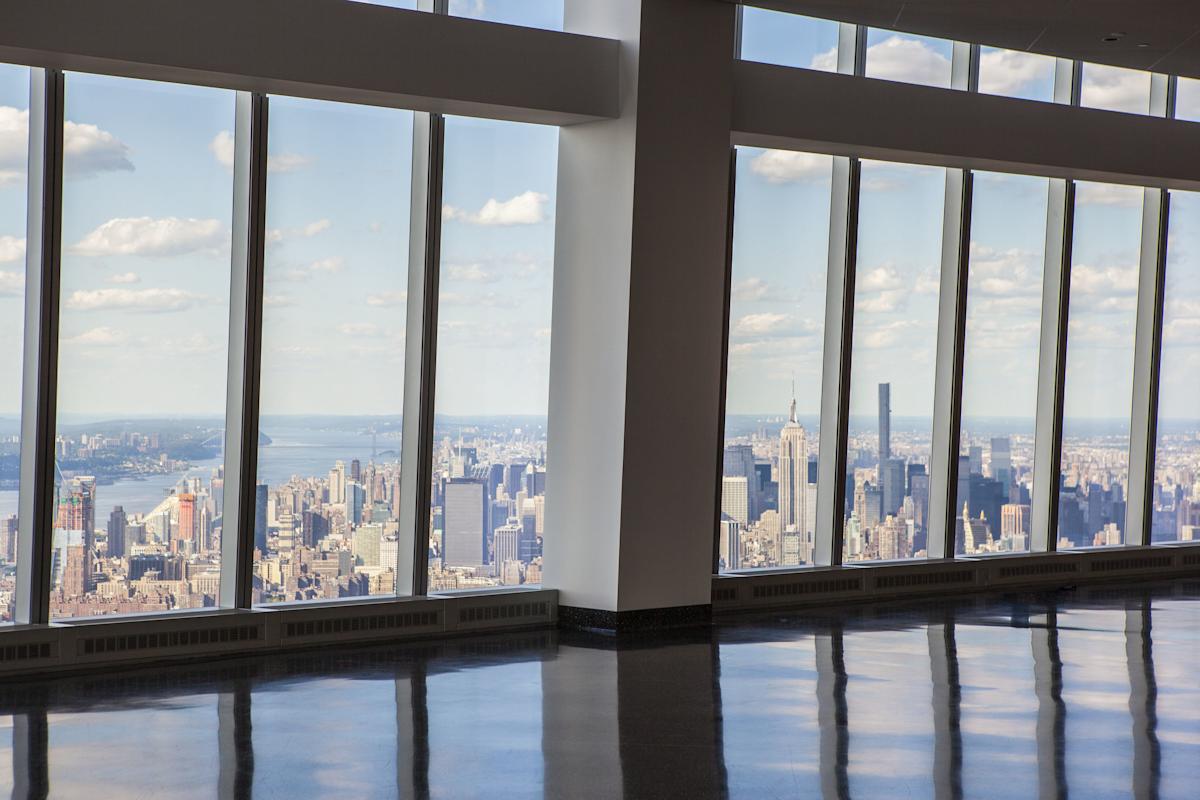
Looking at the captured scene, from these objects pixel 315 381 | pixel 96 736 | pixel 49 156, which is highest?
pixel 49 156

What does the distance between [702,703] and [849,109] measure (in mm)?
4478

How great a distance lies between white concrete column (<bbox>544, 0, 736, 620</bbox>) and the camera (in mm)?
7977

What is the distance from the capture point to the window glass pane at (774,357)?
360 inches

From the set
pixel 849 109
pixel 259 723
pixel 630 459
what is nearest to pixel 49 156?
pixel 259 723

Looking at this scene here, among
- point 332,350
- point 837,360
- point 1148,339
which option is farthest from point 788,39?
point 1148,339

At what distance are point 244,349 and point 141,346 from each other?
545mm

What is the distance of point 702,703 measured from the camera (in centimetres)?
634

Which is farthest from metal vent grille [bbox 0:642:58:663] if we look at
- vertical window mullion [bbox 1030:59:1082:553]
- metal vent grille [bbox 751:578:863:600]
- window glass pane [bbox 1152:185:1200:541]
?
window glass pane [bbox 1152:185:1200:541]

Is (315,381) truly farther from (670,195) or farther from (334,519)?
(670,195)

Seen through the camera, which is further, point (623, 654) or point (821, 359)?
point (821, 359)

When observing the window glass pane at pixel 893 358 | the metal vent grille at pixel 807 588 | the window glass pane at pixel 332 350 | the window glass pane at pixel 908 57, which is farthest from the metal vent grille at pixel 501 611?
the window glass pane at pixel 908 57

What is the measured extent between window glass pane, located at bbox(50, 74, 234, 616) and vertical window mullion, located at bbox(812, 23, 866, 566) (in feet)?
14.2

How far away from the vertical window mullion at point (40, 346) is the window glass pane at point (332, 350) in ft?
3.74

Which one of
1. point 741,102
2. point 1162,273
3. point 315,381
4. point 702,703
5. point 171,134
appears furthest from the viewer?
point 1162,273
